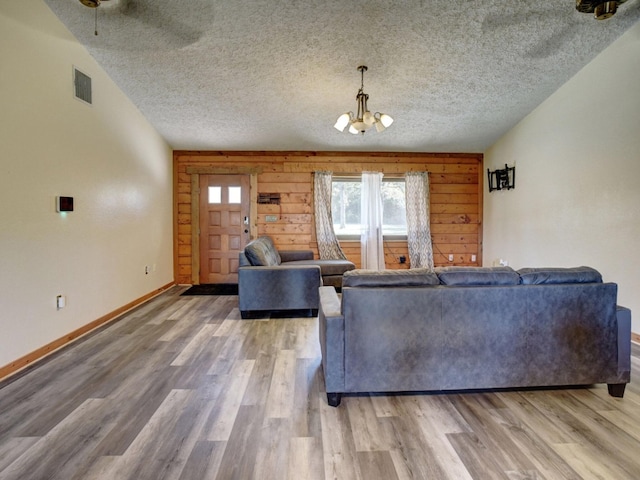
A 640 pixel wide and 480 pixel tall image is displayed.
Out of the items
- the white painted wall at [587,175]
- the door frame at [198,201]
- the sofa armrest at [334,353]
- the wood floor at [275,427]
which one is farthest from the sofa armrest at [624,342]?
the door frame at [198,201]

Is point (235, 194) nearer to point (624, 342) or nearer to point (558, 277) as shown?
point (558, 277)

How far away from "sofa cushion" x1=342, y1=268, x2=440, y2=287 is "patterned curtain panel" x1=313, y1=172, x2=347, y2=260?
12.3 ft

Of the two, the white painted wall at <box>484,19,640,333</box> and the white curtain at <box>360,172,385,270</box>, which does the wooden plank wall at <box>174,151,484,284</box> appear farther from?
the white painted wall at <box>484,19,640,333</box>

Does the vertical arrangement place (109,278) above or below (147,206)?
below

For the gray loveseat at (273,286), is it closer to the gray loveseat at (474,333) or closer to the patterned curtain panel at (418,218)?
the gray loveseat at (474,333)

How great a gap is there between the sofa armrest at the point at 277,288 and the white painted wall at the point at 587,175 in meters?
3.03

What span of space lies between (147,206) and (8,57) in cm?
243

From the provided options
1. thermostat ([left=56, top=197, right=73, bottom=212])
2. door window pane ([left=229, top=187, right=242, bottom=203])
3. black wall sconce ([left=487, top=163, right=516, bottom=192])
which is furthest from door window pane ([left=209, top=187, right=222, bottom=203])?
black wall sconce ([left=487, top=163, right=516, bottom=192])

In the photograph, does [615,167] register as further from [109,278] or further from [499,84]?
[109,278]

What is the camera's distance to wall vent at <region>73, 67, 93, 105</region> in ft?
9.89

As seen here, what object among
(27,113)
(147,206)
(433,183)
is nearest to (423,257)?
(433,183)

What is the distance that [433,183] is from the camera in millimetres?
5879

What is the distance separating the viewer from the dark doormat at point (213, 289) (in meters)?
4.90

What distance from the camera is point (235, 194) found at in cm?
567
